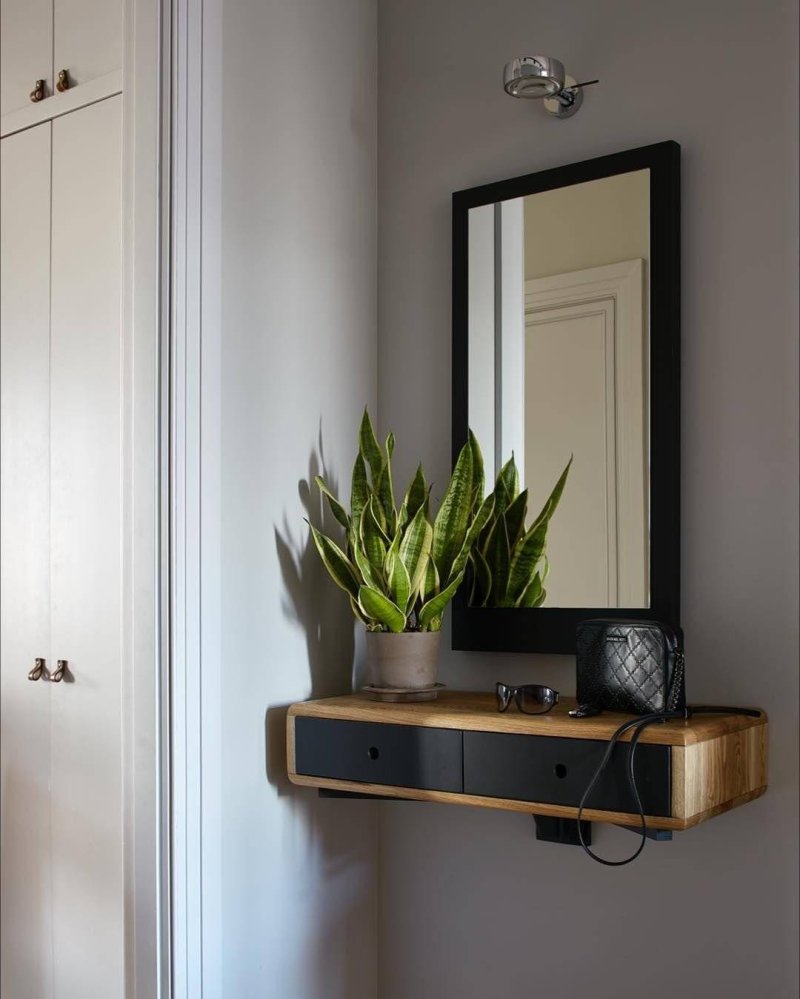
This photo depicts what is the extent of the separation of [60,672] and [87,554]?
0.23 meters

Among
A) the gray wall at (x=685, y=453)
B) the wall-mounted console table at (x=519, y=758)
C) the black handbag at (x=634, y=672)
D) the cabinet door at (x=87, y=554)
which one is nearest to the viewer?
the wall-mounted console table at (x=519, y=758)

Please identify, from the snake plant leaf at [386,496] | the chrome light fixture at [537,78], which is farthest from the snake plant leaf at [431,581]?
the chrome light fixture at [537,78]

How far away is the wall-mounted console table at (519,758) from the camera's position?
1.51 m

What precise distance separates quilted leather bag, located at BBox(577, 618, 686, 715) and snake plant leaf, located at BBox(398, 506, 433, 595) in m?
0.33

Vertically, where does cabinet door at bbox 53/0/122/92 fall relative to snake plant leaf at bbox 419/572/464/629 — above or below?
above

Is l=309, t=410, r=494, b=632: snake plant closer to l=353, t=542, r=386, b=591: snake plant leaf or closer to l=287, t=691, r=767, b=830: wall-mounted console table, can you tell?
l=353, t=542, r=386, b=591: snake plant leaf

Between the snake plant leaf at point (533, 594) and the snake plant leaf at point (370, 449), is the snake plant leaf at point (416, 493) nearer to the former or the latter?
the snake plant leaf at point (370, 449)

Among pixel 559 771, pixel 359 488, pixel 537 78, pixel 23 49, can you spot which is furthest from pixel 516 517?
pixel 23 49

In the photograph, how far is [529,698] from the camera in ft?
5.67

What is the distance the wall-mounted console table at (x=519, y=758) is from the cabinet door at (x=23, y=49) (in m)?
1.32

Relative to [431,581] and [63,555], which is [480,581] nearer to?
[431,581]

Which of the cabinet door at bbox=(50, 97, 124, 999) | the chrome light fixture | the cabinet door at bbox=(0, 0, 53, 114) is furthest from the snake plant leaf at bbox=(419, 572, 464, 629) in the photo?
the cabinet door at bbox=(0, 0, 53, 114)

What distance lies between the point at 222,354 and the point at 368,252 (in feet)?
1.64

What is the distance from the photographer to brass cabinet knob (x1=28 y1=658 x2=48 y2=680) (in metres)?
2.04
